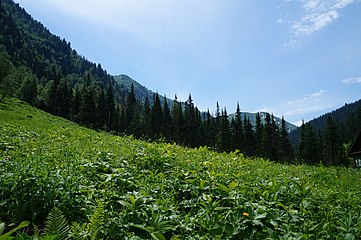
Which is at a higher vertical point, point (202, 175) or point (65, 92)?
point (65, 92)

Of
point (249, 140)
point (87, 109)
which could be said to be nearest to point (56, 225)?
point (87, 109)

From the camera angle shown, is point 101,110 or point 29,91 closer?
point 101,110

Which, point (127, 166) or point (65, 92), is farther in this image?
point (65, 92)

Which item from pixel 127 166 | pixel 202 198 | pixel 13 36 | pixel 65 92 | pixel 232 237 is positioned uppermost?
pixel 13 36

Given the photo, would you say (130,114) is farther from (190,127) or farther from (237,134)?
(237,134)

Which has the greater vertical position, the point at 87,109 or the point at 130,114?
the point at 130,114

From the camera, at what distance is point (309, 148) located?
71.7 metres

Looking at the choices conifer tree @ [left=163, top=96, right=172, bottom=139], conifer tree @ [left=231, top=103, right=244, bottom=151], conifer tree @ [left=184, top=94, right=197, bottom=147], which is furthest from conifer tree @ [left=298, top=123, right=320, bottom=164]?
conifer tree @ [left=163, top=96, right=172, bottom=139]

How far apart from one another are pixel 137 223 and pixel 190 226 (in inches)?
28.2

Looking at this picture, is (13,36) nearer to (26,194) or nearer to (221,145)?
(221,145)

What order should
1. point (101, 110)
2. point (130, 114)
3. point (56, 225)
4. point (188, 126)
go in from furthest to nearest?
point (130, 114), point (188, 126), point (101, 110), point (56, 225)

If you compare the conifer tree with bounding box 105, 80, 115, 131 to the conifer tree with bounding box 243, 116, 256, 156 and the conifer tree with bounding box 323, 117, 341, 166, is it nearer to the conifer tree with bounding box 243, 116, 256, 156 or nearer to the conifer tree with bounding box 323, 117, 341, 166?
the conifer tree with bounding box 243, 116, 256, 156

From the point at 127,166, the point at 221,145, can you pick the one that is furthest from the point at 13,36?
the point at 127,166

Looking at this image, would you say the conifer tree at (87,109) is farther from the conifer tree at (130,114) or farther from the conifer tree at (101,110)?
the conifer tree at (130,114)
